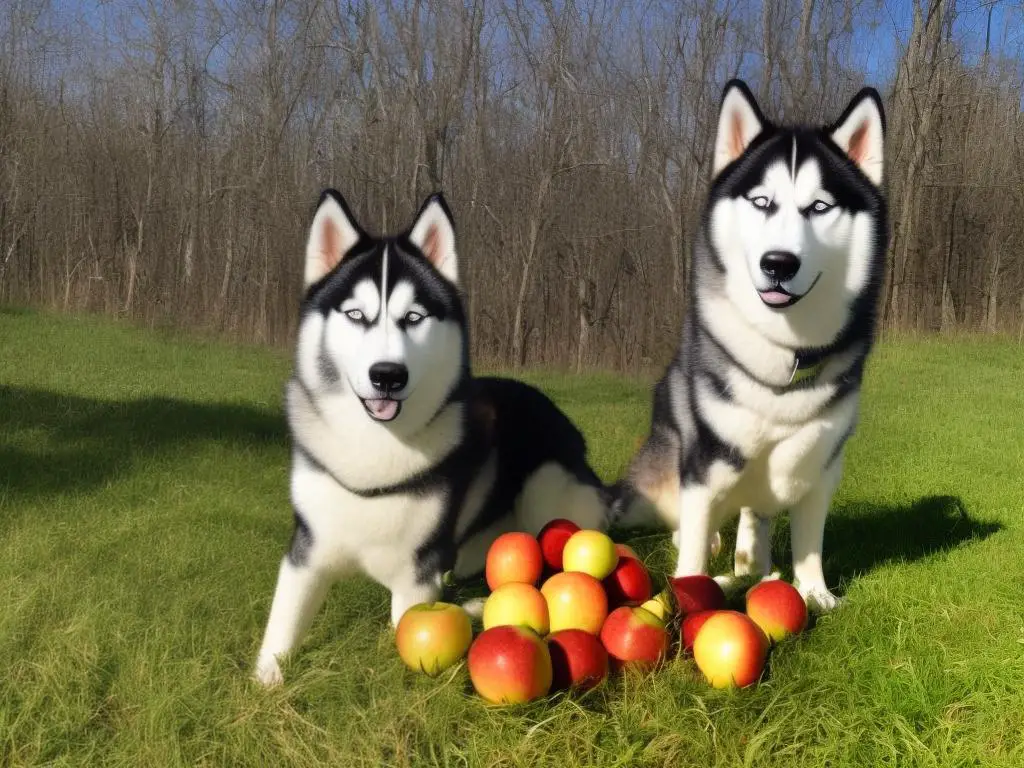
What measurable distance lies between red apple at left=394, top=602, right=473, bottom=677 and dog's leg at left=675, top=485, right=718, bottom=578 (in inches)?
34.8

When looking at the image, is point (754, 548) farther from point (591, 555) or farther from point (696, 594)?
point (591, 555)

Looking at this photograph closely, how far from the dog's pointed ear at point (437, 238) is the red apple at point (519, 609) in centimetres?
93

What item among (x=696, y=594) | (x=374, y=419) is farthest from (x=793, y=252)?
(x=374, y=419)

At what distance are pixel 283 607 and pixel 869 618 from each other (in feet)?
6.18

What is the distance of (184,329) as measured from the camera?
356 inches

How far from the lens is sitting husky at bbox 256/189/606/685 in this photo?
2164 millimetres

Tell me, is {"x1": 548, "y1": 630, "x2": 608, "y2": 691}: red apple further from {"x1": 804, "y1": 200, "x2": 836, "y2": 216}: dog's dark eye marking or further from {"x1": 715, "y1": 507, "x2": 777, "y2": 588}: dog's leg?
{"x1": 804, "y1": 200, "x2": 836, "y2": 216}: dog's dark eye marking

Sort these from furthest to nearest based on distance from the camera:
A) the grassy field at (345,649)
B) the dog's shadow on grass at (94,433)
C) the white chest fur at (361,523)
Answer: the dog's shadow on grass at (94,433) → the white chest fur at (361,523) → the grassy field at (345,649)

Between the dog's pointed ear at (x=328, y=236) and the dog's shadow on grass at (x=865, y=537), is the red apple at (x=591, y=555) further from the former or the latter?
the dog's pointed ear at (x=328, y=236)

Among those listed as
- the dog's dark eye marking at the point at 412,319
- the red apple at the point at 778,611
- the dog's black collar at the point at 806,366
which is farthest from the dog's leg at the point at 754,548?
the dog's dark eye marking at the point at 412,319

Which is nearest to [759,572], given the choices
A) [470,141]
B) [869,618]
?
[869,618]

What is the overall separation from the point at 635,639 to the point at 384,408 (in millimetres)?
966

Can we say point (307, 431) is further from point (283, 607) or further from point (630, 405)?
point (630, 405)

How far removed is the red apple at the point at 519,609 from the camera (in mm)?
2426
